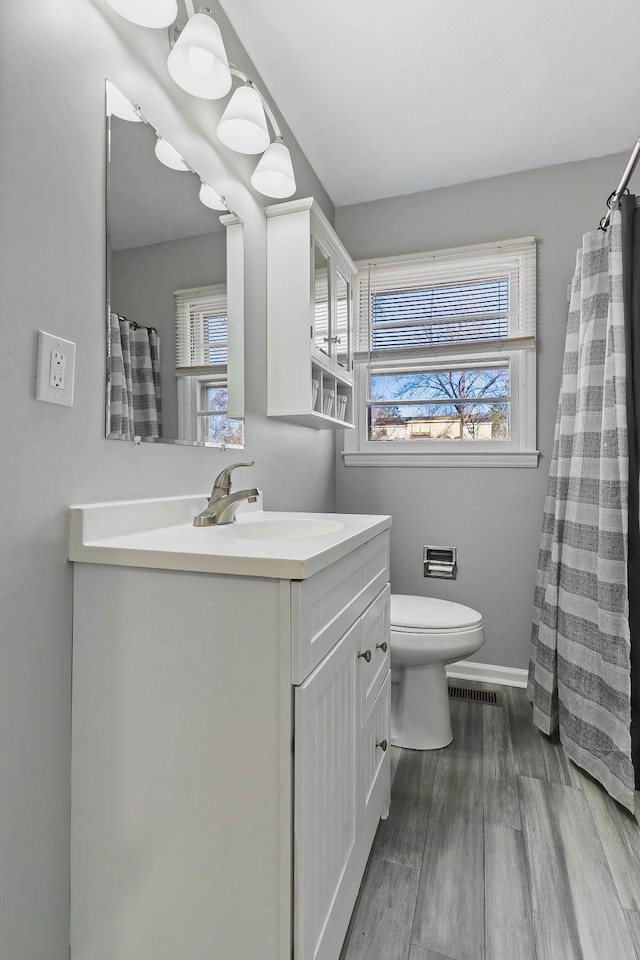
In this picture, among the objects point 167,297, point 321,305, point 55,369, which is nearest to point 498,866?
point 55,369

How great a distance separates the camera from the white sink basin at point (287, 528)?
4.38ft

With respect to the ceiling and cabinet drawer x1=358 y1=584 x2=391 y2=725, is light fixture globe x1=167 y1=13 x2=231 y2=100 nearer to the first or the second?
the ceiling

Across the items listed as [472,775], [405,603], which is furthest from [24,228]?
[472,775]

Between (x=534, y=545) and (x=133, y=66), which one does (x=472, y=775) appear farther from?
(x=133, y=66)

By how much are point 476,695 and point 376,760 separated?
112 centimetres

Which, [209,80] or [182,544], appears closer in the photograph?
[182,544]

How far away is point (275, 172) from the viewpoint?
4.86 feet

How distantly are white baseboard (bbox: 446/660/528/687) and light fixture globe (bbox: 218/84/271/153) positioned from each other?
2.22 m

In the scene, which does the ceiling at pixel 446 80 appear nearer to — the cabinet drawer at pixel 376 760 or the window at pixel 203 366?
the window at pixel 203 366

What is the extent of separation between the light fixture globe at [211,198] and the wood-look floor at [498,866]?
1.88 meters

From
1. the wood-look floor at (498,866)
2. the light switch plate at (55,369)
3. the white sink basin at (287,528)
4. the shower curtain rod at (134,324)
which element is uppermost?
the shower curtain rod at (134,324)

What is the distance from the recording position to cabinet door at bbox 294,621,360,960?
0.76 metres

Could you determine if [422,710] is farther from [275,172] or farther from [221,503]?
[275,172]

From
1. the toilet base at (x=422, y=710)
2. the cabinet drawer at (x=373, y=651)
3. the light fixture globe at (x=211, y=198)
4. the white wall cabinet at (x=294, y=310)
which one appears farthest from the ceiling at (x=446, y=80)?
the toilet base at (x=422, y=710)
